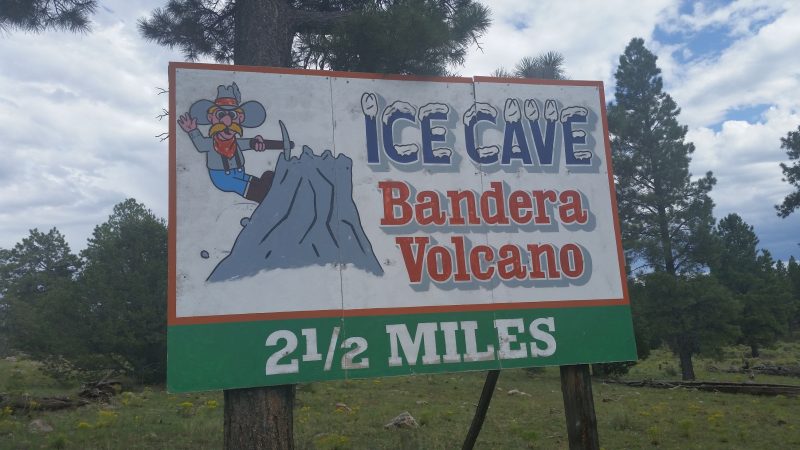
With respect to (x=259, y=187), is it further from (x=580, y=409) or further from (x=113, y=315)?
(x=113, y=315)

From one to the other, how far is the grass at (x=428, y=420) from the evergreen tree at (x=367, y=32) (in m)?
5.54

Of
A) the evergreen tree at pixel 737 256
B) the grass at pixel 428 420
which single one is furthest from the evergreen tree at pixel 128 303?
the evergreen tree at pixel 737 256

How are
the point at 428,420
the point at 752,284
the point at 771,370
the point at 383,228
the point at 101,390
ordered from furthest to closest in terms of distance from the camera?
the point at 752,284
the point at 771,370
the point at 101,390
the point at 428,420
the point at 383,228

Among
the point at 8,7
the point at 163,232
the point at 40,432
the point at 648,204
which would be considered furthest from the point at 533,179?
the point at 648,204

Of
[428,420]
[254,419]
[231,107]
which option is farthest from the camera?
[428,420]

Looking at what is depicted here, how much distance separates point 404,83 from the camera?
5.46 m

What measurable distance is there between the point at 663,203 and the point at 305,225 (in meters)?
22.9

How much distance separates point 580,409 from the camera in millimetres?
5543

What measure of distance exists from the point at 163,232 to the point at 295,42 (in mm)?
15033

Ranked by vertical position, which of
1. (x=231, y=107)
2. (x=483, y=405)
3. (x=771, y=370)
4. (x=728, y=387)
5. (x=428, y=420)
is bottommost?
(x=771, y=370)

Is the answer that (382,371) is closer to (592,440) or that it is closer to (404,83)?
(592,440)

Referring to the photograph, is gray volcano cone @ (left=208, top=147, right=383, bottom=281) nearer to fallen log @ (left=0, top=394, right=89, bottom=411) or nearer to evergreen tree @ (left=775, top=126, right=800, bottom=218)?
fallen log @ (left=0, top=394, right=89, bottom=411)

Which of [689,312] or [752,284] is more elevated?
[752,284]

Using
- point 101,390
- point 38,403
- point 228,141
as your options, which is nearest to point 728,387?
point 228,141
